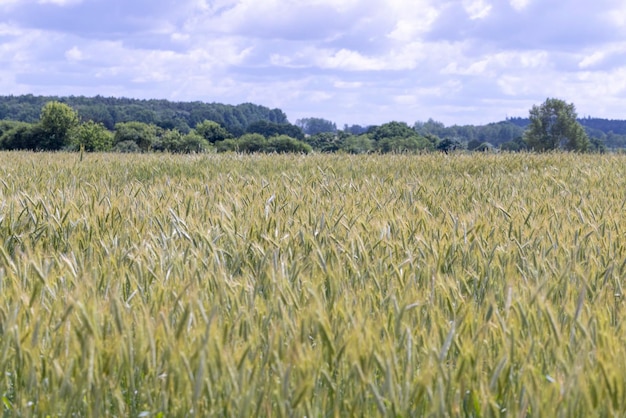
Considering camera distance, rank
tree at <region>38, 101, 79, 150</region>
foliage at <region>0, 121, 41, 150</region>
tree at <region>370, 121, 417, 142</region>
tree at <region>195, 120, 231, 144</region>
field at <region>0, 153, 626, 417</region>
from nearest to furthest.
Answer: field at <region>0, 153, 626, 417</region> → tree at <region>38, 101, 79, 150</region> → foliage at <region>0, 121, 41, 150</region> → tree at <region>370, 121, 417, 142</region> → tree at <region>195, 120, 231, 144</region>

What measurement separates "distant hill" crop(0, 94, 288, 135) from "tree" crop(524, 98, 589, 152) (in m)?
65.6

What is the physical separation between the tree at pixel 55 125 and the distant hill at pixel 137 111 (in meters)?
54.4

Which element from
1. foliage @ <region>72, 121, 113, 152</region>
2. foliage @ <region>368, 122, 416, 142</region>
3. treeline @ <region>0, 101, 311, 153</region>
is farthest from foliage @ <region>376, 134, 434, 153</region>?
foliage @ <region>72, 121, 113, 152</region>

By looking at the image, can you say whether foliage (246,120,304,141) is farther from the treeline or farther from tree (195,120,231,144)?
the treeline

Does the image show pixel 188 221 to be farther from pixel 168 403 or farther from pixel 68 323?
pixel 168 403

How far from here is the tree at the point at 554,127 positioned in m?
75.2

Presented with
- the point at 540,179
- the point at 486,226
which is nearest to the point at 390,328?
the point at 486,226

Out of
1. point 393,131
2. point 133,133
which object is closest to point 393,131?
point 393,131

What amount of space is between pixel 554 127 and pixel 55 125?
179 feet

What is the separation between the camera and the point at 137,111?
498 ft

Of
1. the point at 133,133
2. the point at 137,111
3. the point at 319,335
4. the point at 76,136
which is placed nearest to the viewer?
the point at 319,335

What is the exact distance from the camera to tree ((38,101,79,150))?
73.8 m

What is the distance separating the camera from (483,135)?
194 m

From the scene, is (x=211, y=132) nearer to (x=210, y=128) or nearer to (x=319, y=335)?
(x=210, y=128)
